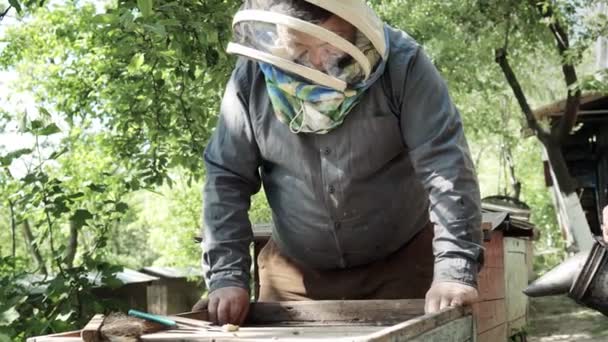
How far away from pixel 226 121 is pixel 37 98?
39.0 ft

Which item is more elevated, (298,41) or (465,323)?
(298,41)

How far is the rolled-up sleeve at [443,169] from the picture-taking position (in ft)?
8.01

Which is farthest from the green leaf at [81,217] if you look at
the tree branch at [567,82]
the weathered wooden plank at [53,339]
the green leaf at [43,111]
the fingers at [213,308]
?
the tree branch at [567,82]

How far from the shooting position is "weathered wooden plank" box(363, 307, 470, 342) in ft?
5.22

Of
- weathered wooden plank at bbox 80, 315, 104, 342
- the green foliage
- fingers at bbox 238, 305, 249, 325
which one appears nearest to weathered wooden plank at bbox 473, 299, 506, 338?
the green foliage

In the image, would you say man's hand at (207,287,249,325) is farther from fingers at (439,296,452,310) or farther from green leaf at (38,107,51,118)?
green leaf at (38,107,51,118)

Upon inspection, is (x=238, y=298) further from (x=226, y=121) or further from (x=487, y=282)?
(x=487, y=282)

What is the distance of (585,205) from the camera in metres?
14.7

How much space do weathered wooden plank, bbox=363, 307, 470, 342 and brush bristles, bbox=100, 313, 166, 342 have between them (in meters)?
0.63

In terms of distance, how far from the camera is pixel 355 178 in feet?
8.79

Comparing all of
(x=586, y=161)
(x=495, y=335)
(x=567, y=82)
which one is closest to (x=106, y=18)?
(x=495, y=335)

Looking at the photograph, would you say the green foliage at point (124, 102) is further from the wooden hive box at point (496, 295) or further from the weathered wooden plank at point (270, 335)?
the wooden hive box at point (496, 295)

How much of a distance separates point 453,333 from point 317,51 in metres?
0.92

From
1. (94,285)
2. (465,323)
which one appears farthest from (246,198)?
(94,285)
